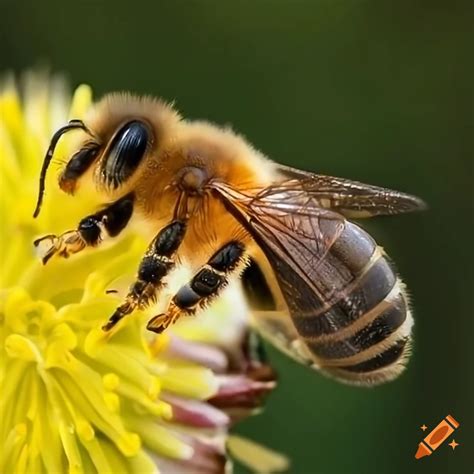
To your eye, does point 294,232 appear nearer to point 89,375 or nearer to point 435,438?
point 89,375

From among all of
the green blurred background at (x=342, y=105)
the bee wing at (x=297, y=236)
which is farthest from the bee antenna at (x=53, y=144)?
the green blurred background at (x=342, y=105)

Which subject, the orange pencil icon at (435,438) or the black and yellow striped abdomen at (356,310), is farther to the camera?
the orange pencil icon at (435,438)

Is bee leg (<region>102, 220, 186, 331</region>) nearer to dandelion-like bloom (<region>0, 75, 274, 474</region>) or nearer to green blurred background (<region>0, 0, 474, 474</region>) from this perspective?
dandelion-like bloom (<region>0, 75, 274, 474</region>)

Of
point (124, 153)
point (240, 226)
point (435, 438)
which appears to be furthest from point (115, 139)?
point (435, 438)

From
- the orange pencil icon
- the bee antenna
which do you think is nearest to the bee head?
the bee antenna

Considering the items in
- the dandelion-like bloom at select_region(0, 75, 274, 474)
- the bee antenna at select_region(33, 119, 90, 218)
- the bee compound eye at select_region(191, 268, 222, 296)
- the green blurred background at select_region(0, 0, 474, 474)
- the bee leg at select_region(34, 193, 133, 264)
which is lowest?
the dandelion-like bloom at select_region(0, 75, 274, 474)

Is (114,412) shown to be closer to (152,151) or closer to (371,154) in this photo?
(152,151)

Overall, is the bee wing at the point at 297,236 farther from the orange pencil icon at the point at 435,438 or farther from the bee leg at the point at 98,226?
the orange pencil icon at the point at 435,438
